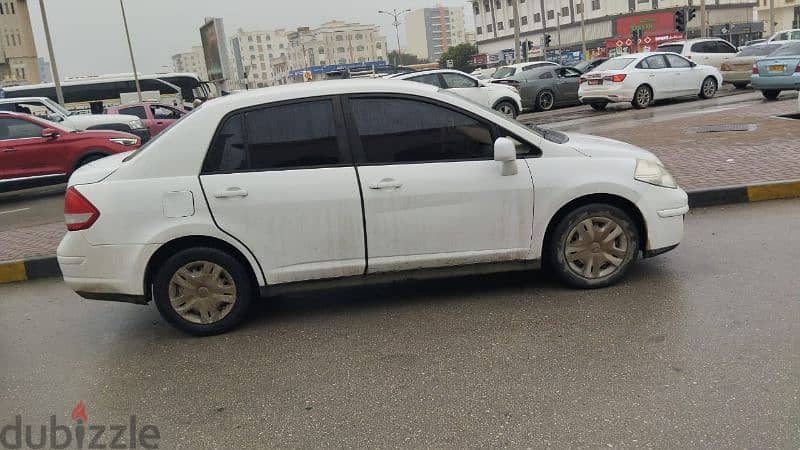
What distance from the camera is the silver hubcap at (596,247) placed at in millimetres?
4746

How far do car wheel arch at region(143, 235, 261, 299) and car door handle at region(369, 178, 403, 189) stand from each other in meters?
0.98

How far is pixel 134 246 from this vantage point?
436cm

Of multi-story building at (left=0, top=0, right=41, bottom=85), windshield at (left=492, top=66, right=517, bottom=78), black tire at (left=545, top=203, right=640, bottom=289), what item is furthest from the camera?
multi-story building at (left=0, top=0, right=41, bottom=85)

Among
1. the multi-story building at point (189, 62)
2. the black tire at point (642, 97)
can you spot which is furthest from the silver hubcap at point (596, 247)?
the multi-story building at point (189, 62)

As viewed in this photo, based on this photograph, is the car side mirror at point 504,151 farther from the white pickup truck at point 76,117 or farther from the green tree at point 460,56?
the green tree at point 460,56

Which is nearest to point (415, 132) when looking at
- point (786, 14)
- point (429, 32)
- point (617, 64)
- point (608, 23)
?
point (617, 64)

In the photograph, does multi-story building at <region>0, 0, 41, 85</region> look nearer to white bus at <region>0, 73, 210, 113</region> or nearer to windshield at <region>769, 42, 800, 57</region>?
white bus at <region>0, 73, 210, 113</region>

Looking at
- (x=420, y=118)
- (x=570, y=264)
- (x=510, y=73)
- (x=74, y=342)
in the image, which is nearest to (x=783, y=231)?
(x=570, y=264)

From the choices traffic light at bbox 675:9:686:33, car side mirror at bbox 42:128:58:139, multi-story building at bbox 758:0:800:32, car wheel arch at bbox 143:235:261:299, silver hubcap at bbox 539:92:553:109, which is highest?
Answer: multi-story building at bbox 758:0:800:32

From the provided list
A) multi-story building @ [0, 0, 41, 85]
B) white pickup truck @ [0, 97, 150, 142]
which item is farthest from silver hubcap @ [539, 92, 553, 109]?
multi-story building @ [0, 0, 41, 85]

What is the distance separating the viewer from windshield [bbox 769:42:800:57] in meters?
16.3

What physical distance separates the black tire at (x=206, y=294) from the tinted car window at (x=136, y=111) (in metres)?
15.5

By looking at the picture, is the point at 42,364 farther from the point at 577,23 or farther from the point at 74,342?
the point at 577,23

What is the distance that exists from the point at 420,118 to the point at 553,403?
7.25ft
